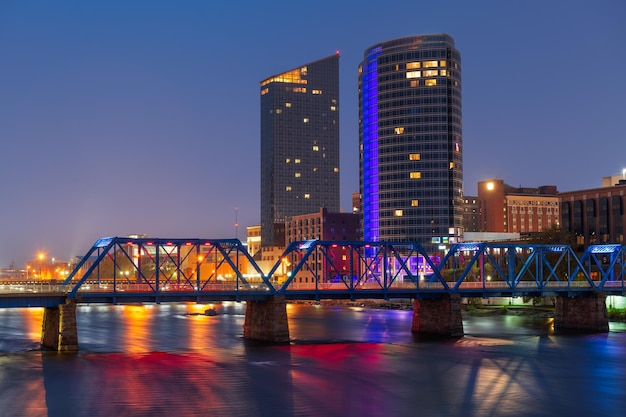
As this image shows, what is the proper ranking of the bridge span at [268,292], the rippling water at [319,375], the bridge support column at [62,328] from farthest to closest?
1. the bridge span at [268,292]
2. the bridge support column at [62,328]
3. the rippling water at [319,375]

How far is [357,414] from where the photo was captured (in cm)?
5275

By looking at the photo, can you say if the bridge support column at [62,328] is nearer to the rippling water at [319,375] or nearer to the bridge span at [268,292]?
the bridge span at [268,292]

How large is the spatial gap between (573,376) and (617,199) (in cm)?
12030

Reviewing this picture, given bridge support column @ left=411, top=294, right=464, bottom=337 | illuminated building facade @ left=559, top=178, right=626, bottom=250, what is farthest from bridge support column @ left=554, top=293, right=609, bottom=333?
illuminated building facade @ left=559, top=178, right=626, bottom=250

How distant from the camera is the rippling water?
55.0m

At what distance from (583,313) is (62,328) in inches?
2836

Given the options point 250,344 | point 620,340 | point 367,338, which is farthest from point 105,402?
point 620,340

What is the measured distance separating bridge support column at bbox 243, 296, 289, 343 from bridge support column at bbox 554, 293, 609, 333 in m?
44.3

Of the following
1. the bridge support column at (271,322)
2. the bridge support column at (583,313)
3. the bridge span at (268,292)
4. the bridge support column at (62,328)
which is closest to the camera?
the bridge support column at (62,328)

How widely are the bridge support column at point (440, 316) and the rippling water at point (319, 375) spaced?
2.60 m

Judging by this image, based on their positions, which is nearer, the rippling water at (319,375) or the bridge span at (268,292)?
the rippling water at (319,375)

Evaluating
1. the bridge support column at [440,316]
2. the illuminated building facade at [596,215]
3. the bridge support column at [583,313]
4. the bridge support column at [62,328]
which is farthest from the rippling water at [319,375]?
the illuminated building facade at [596,215]

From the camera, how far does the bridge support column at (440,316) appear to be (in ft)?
331

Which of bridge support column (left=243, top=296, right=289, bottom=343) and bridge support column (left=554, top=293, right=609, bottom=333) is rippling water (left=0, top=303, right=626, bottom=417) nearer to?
bridge support column (left=243, top=296, right=289, bottom=343)
